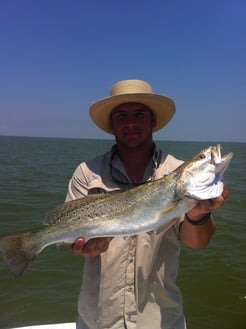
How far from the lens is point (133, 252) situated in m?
3.63

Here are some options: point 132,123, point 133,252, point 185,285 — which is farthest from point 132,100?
point 185,285

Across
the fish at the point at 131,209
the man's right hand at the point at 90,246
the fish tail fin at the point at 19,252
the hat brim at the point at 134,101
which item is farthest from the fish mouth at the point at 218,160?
the fish tail fin at the point at 19,252

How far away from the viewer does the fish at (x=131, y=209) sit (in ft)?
10.8

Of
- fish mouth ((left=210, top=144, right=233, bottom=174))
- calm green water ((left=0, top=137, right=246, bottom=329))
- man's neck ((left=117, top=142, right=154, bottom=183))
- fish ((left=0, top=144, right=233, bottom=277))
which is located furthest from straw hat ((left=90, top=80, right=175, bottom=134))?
calm green water ((left=0, top=137, right=246, bottom=329))

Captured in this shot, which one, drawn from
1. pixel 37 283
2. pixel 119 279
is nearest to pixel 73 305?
pixel 37 283

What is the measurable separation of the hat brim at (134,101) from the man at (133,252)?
2cm

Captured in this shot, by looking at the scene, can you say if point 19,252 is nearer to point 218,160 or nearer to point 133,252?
point 133,252

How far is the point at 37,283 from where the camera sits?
940cm

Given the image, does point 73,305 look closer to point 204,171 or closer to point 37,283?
point 37,283

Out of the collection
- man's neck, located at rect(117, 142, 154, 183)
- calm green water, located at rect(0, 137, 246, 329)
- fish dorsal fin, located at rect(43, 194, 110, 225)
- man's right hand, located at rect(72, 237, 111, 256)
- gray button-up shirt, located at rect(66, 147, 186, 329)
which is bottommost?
calm green water, located at rect(0, 137, 246, 329)

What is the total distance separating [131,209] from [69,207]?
2.04 feet

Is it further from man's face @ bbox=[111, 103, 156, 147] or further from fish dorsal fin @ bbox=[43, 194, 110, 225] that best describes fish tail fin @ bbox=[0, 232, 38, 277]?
man's face @ bbox=[111, 103, 156, 147]

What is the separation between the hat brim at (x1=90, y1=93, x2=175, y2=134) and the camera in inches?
158

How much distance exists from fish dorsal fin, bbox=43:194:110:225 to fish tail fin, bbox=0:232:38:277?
0.23m
